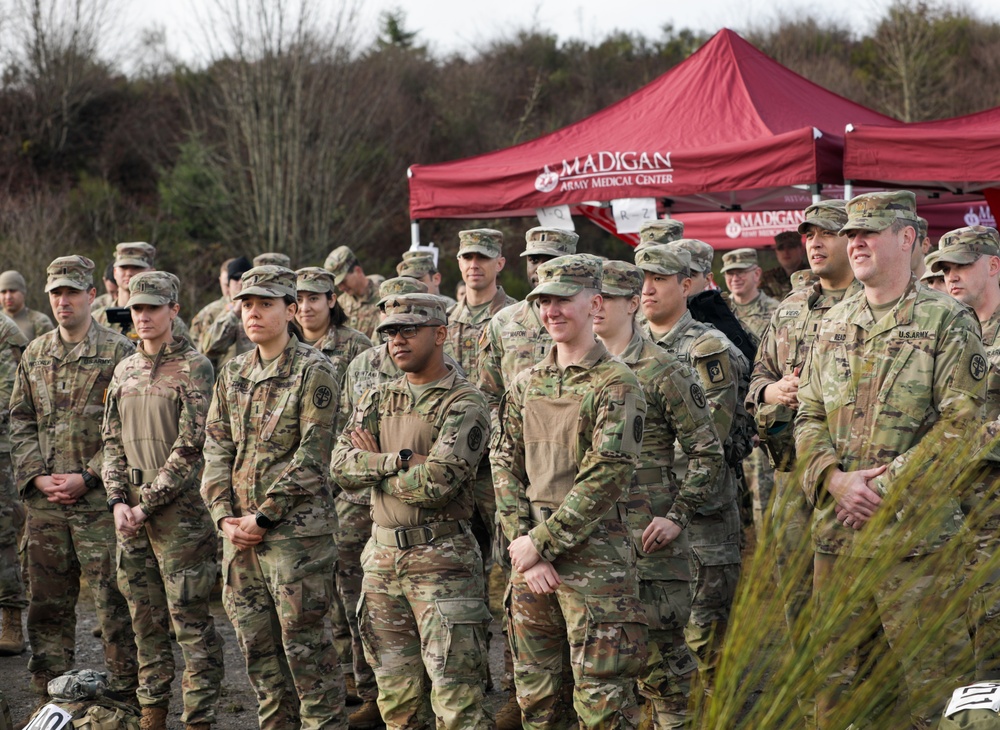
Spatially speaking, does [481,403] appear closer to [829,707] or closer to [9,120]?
[829,707]

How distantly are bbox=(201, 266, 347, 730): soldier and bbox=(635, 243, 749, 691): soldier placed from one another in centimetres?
161

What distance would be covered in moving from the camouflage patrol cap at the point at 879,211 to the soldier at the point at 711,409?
134 centimetres

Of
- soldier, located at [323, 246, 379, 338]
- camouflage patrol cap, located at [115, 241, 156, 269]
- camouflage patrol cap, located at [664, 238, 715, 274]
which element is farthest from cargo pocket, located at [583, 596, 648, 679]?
camouflage patrol cap, located at [115, 241, 156, 269]

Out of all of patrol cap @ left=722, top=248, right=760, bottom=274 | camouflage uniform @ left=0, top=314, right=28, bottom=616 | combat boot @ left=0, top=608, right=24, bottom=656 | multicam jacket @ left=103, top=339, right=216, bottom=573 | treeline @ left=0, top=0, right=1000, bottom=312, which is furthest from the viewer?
treeline @ left=0, top=0, right=1000, bottom=312

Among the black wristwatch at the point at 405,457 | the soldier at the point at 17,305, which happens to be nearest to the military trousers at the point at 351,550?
the black wristwatch at the point at 405,457

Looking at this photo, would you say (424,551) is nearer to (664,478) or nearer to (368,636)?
(368,636)

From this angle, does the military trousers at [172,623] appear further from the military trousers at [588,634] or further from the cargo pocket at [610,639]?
the cargo pocket at [610,639]

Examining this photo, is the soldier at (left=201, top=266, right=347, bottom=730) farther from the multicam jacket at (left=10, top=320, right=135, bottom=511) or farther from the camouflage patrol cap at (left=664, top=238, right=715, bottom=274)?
the camouflage patrol cap at (left=664, top=238, right=715, bottom=274)

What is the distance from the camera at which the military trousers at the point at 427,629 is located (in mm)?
4465

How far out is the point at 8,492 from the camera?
24.2ft

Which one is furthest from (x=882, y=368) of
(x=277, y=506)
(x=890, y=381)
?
(x=277, y=506)

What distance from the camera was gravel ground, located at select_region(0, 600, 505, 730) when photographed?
6.04m

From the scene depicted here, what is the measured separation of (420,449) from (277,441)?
86cm

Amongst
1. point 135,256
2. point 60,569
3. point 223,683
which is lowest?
point 223,683
